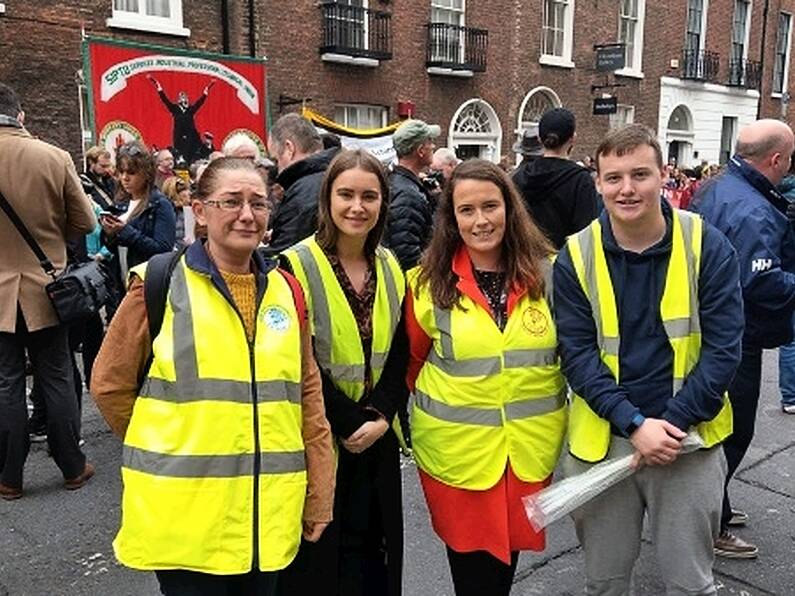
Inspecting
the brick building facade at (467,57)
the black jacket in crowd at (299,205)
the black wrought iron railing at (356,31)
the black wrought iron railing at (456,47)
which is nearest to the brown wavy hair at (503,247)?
the black jacket in crowd at (299,205)

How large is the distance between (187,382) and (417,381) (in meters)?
0.85

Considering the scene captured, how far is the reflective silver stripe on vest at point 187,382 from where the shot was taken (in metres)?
1.87

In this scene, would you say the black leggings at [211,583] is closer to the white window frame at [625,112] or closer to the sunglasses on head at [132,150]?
the sunglasses on head at [132,150]

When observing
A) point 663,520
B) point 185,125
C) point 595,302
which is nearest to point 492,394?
point 595,302

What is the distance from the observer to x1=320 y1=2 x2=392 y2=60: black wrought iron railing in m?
12.8

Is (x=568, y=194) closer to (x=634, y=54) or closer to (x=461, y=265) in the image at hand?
(x=461, y=265)

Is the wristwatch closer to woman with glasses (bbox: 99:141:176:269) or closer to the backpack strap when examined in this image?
the backpack strap

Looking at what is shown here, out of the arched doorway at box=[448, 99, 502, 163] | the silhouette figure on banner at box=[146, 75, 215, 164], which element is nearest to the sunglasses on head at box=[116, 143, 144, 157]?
the silhouette figure on banner at box=[146, 75, 215, 164]

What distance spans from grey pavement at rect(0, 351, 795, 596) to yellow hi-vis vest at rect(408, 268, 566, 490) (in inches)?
17.2

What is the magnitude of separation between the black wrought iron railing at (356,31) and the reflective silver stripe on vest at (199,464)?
11.7 m

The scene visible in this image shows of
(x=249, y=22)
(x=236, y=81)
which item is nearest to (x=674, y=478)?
(x=236, y=81)

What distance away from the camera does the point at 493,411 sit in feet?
7.43

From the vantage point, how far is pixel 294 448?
2.00 meters

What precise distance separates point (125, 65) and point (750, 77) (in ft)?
65.3
